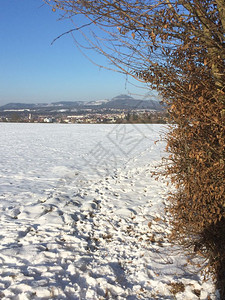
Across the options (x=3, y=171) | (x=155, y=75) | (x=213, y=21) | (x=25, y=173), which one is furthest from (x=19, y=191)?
(x=213, y=21)

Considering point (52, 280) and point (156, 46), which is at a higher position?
point (156, 46)

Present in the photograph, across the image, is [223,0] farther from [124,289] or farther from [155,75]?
[124,289]

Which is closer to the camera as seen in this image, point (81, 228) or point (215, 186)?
point (215, 186)

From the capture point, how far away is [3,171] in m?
9.57

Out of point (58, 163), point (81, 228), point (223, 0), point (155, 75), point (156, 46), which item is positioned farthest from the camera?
point (58, 163)

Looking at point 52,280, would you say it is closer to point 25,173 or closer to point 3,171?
point 25,173

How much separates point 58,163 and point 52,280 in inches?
330

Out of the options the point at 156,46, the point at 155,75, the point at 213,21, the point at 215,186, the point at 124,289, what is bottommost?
the point at 124,289

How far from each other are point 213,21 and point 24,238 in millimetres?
4728

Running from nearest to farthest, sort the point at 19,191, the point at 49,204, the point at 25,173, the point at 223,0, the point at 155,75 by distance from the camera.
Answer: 1. the point at 223,0
2. the point at 155,75
3. the point at 49,204
4. the point at 19,191
5. the point at 25,173

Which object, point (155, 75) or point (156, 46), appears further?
point (155, 75)

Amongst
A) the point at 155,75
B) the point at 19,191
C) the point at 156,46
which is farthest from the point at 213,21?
the point at 19,191

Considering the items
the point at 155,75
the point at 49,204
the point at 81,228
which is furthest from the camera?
the point at 49,204

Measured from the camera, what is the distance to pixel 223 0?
105 inches
